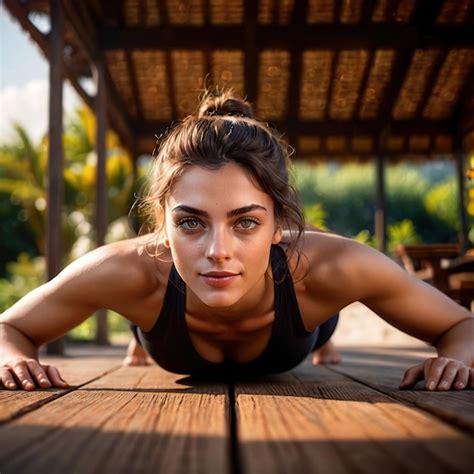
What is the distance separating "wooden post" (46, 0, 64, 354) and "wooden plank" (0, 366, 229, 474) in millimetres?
2783

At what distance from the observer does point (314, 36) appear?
5.56 meters

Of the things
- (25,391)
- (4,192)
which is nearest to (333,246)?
(25,391)

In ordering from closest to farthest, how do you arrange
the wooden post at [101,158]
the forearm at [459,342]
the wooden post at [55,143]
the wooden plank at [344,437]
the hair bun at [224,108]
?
1. the wooden plank at [344,437]
2. the forearm at [459,342]
3. the hair bun at [224,108]
4. the wooden post at [55,143]
5. the wooden post at [101,158]

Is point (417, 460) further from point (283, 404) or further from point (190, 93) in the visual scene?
point (190, 93)

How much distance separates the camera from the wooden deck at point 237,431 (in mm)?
898

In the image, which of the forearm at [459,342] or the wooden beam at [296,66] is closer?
the forearm at [459,342]

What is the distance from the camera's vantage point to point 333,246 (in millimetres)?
2025

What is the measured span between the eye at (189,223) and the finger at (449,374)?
29.2 inches

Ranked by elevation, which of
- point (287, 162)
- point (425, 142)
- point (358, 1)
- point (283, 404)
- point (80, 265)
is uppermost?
point (358, 1)

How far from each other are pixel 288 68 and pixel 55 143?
2906 millimetres

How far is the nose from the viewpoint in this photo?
5.28 ft

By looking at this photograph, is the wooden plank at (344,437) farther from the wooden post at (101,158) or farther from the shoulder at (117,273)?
the wooden post at (101,158)

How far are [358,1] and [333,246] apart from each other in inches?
159

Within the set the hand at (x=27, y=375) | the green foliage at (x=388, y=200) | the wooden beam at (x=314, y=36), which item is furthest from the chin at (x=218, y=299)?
the green foliage at (x=388, y=200)
